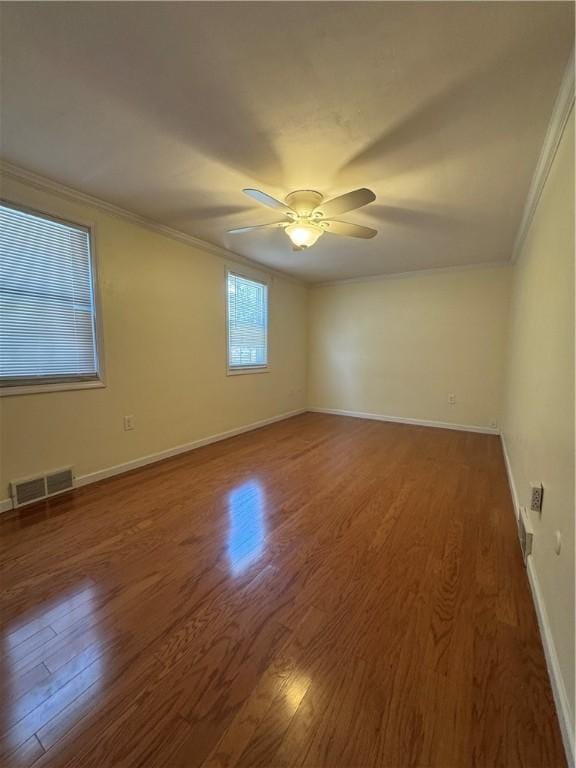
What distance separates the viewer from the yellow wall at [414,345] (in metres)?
4.35

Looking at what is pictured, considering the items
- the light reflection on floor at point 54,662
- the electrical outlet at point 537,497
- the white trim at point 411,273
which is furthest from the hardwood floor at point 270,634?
the white trim at point 411,273

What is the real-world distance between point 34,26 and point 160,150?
2.43 feet

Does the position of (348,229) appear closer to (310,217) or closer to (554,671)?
(310,217)

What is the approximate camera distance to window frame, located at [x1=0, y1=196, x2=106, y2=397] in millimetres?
2289

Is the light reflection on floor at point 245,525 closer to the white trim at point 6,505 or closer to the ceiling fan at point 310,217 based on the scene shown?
the white trim at point 6,505

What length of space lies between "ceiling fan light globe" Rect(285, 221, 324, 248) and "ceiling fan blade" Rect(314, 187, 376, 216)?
0.74 feet

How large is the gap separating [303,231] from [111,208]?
1709 mm

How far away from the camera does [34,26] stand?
1213 millimetres

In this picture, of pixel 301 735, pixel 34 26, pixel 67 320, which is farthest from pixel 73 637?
pixel 34 26

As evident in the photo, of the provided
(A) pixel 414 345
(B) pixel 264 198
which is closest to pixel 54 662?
(B) pixel 264 198

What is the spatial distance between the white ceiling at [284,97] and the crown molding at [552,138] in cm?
4

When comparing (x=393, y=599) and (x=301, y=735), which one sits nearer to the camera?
(x=301, y=735)

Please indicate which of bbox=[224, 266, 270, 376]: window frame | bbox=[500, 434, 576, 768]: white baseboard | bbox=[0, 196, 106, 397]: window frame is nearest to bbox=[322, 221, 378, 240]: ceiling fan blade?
bbox=[224, 266, 270, 376]: window frame

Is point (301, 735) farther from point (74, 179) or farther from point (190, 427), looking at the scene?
point (74, 179)
